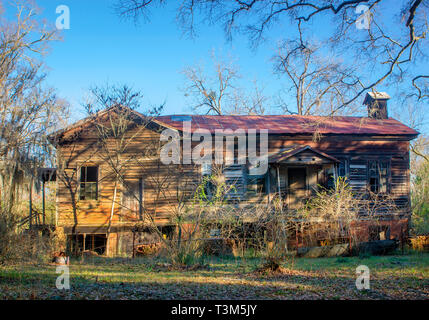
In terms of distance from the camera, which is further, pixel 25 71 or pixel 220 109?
pixel 220 109

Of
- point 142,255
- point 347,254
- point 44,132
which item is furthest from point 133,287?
point 44,132

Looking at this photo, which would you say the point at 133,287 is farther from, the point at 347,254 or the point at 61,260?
the point at 347,254

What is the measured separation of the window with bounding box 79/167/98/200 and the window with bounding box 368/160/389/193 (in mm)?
13665

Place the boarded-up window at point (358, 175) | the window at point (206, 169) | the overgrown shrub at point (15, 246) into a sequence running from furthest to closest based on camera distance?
the boarded-up window at point (358, 175)
the window at point (206, 169)
the overgrown shrub at point (15, 246)

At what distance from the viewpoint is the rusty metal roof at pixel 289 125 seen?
1903 cm

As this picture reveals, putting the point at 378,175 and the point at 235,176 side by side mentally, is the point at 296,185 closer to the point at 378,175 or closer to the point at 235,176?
the point at 235,176

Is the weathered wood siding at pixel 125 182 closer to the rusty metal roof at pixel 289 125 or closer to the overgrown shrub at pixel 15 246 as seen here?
the rusty metal roof at pixel 289 125

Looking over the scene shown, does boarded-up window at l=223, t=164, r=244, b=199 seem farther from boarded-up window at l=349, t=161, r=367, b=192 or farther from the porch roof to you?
boarded-up window at l=349, t=161, r=367, b=192

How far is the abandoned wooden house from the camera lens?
55.3 ft

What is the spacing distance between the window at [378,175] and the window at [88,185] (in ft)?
44.8

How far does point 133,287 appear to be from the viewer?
26.7 ft

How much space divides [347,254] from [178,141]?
8.74 metres

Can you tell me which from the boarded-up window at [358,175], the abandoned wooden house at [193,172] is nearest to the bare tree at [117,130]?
the abandoned wooden house at [193,172]
